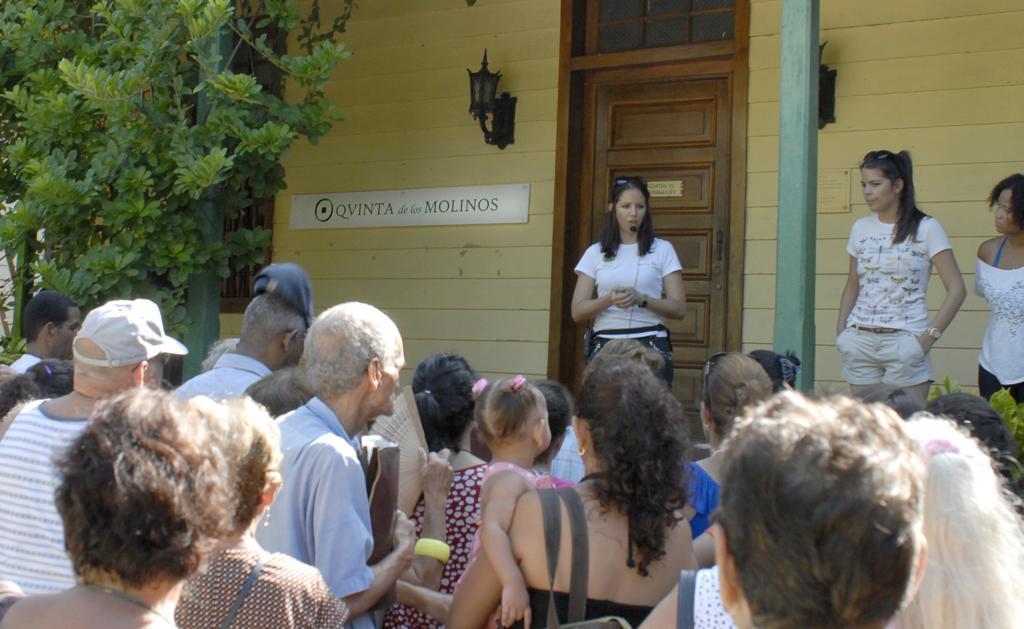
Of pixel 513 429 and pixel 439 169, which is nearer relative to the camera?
pixel 513 429

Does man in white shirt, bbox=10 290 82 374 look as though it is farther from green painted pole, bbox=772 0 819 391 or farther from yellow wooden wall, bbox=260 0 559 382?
green painted pole, bbox=772 0 819 391

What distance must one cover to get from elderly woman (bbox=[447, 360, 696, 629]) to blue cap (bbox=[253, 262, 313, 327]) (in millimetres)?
Result: 1524

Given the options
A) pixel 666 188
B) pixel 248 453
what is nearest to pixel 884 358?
pixel 666 188

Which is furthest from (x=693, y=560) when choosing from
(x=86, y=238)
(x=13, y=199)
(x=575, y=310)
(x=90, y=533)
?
(x=13, y=199)

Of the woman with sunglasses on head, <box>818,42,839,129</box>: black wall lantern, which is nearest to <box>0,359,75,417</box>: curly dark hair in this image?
the woman with sunglasses on head

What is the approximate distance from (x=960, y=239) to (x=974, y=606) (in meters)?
4.39

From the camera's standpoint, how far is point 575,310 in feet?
18.7

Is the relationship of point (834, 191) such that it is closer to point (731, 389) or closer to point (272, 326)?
point (731, 389)

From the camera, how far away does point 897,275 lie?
502 centimetres

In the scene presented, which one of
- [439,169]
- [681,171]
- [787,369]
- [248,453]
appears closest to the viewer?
[248,453]

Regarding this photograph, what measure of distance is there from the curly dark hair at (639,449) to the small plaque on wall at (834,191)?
12.3 ft

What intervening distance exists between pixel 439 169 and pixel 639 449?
16.2 ft

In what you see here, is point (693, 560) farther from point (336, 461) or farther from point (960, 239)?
point (960, 239)

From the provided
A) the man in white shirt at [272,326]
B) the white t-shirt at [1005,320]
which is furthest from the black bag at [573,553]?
the white t-shirt at [1005,320]
